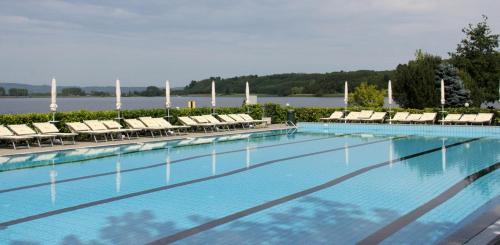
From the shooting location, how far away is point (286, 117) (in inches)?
931

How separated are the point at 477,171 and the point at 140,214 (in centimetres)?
682

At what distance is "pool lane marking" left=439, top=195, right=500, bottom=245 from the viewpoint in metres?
5.27

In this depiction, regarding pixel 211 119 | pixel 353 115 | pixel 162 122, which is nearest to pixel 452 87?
pixel 353 115

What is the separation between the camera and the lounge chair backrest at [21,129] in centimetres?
1411

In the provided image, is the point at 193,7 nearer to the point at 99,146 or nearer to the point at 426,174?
the point at 99,146

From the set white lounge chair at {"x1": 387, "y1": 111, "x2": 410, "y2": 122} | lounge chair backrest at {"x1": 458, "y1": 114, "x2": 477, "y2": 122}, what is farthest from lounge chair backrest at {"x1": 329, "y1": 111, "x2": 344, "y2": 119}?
lounge chair backrest at {"x1": 458, "y1": 114, "x2": 477, "y2": 122}

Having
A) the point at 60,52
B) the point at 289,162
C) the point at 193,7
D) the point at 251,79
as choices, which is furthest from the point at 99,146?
the point at 251,79

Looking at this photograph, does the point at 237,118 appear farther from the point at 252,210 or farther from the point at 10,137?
the point at 252,210

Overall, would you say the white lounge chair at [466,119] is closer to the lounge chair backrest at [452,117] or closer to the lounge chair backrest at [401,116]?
the lounge chair backrest at [452,117]

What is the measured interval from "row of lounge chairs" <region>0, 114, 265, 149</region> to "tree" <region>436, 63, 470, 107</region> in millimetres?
13737

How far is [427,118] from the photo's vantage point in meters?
21.0

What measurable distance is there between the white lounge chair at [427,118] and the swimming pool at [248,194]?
5.92 m

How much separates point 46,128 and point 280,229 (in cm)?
1086

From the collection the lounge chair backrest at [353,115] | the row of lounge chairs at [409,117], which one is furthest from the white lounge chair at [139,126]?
the lounge chair backrest at [353,115]
